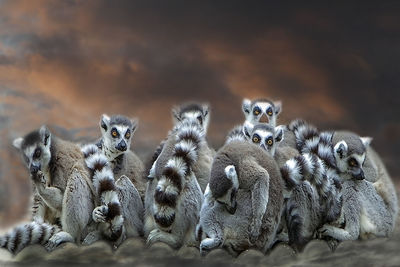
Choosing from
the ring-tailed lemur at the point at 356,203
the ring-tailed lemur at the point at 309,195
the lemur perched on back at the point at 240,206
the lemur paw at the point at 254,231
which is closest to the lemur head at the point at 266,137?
the ring-tailed lemur at the point at 309,195

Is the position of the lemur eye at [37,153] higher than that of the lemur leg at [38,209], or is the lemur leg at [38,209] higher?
the lemur eye at [37,153]

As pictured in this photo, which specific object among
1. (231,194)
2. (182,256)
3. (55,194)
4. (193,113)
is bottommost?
(182,256)

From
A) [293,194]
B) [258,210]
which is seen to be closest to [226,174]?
[258,210]

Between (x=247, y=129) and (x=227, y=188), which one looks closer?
(x=227, y=188)

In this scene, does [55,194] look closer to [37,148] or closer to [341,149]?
[37,148]

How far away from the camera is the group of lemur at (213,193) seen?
734 cm

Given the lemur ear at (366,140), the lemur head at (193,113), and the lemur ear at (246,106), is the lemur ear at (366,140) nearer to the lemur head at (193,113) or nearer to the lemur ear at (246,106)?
the lemur ear at (246,106)

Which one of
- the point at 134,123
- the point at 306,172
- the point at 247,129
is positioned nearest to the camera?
the point at 306,172

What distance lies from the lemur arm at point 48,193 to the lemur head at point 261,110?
310cm

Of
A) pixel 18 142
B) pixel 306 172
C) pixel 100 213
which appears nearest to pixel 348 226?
pixel 306 172

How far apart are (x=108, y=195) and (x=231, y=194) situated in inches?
60.5

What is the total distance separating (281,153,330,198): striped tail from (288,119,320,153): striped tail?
0.45 metres

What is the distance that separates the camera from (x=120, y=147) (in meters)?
8.66

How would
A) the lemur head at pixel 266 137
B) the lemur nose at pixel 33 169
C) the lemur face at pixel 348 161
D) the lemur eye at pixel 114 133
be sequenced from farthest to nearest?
the lemur eye at pixel 114 133, the lemur head at pixel 266 137, the lemur face at pixel 348 161, the lemur nose at pixel 33 169
